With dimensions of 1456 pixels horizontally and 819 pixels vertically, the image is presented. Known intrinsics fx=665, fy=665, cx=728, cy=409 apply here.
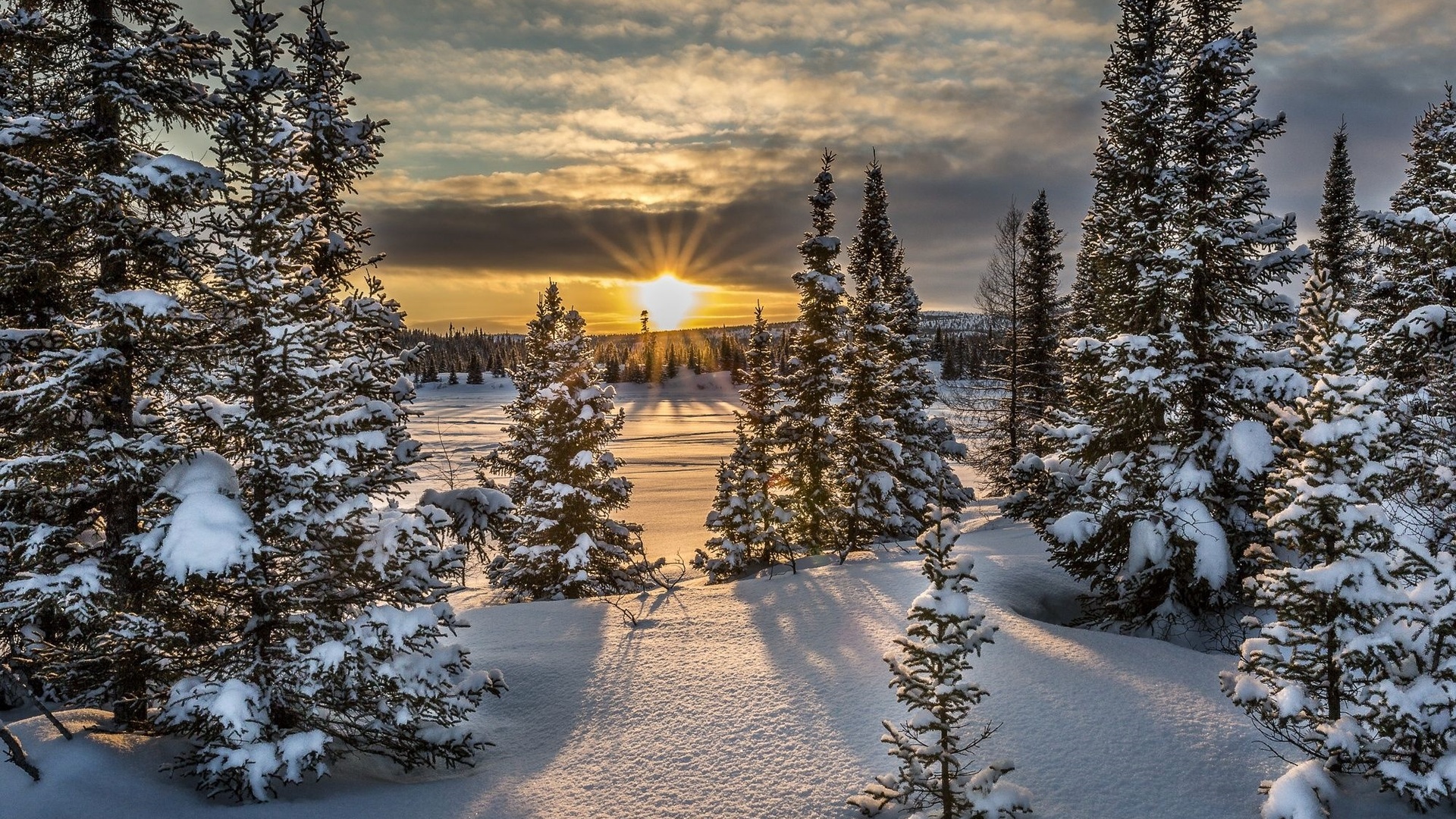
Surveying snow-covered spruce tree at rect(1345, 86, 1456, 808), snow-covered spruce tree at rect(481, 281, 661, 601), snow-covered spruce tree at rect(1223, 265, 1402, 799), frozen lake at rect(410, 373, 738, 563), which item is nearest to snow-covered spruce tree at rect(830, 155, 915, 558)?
snow-covered spruce tree at rect(481, 281, 661, 601)

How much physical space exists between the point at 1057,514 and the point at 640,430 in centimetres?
6516

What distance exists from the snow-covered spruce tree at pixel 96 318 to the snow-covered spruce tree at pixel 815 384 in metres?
15.3

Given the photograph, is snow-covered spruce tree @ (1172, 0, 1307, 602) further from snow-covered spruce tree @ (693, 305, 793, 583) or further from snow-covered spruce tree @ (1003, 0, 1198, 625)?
snow-covered spruce tree @ (693, 305, 793, 583)

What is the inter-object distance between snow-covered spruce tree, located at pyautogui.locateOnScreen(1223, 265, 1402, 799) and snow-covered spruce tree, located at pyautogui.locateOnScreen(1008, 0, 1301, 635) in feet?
13.8

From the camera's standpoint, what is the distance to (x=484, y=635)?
1198cm

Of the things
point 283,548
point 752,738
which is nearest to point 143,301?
point 283,548

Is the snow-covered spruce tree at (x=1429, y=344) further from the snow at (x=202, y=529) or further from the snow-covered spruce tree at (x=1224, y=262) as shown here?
the snow at (x=202, y=529)

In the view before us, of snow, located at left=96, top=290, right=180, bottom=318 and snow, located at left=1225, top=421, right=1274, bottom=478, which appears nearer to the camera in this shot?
snow, located at left=96, top=290, right=180, bottom=318

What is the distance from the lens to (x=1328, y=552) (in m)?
5.99

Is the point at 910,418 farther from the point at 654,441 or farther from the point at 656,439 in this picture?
the point at 656,439

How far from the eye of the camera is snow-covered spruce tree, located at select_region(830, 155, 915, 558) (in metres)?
19.7

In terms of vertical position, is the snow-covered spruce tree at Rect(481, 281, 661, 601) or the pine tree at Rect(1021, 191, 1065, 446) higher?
the pine tree at Rect(1021, 191, 1065, 446)

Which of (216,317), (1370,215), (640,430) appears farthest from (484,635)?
(640,430)

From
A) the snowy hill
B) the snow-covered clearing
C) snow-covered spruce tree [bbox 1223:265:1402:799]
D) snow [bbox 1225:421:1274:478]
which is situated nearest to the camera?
snow-covered spruce tree [bbox 1223:265:1402:799]
